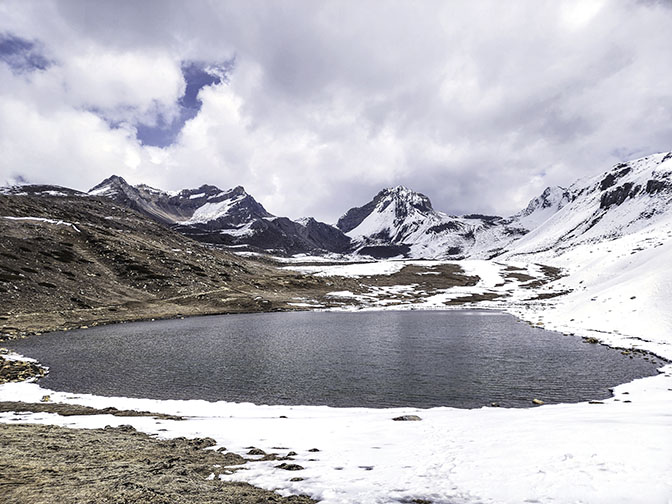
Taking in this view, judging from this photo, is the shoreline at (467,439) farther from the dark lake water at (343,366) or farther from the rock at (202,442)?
the dark lake water at (343,366)

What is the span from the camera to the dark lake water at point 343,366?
24.4m

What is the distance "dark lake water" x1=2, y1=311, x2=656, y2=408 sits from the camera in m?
24.4

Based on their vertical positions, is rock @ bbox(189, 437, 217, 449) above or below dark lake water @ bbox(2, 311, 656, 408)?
below

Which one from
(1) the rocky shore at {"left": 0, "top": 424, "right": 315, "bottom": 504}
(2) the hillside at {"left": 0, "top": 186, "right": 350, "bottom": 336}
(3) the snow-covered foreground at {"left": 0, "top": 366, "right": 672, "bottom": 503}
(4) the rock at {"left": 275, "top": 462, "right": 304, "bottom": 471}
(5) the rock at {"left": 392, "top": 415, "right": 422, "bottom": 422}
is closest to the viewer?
(1) the rocky shore at {"left": 0, "top": 424, "right": 315, "bottom": 504}

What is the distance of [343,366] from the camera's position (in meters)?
32.0

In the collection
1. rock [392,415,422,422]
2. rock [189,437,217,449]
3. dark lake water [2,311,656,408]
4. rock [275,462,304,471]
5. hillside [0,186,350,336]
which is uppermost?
hillside [0,186,350,336]

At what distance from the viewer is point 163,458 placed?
39.9ft

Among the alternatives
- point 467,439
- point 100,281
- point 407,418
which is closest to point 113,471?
point 467,439

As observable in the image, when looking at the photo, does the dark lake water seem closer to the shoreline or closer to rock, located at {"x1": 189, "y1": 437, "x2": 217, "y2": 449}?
the shoreline

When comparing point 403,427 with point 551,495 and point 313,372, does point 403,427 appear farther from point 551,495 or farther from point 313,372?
point 313,372

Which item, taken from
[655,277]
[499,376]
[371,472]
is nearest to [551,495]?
[371,472]

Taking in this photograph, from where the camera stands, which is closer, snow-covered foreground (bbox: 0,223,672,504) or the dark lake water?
snow-covered foreground (bbox: 0,223,672,504)

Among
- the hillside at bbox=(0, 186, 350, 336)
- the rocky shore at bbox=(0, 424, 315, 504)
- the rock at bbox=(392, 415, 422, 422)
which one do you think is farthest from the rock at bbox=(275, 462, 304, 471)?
the hillside at bbox=(0, 186, 350, 336)

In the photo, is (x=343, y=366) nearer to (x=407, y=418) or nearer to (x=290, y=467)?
(x=407, y=418)
